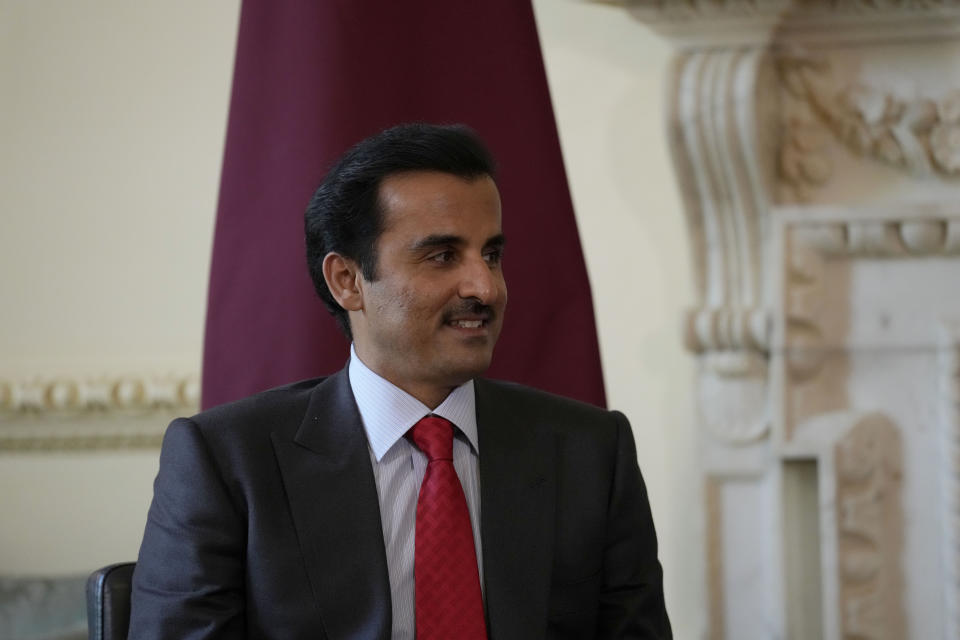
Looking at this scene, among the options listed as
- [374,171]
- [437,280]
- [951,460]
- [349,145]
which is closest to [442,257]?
[437,280]

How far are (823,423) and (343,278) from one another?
4.45 ft

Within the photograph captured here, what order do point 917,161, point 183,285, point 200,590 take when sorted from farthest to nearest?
point 183,285 < point 917,161 < point 200,590

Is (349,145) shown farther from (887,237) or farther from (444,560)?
(887,237)

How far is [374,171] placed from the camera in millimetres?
1461

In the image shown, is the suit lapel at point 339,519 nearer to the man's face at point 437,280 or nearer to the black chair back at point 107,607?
the man's face at point 437,280

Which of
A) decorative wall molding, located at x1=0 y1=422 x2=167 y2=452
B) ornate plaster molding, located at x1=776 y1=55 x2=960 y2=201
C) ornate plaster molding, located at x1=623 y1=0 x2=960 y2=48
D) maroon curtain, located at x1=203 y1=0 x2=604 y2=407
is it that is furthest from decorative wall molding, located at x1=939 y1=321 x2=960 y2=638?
decorative wall molding, located at x1=0 y1=422 x2=167 y2=452

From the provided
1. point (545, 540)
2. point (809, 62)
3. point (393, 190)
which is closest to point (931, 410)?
point (809, 62)

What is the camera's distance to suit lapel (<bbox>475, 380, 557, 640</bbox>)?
4.58ft

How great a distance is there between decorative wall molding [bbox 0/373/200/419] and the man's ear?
141 cm

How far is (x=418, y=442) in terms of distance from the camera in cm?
146

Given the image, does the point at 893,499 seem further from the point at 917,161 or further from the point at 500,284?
the point at 500,284

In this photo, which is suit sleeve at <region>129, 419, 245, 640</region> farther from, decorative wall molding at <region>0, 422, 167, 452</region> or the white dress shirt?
decorative wall molding at <region>0, 422, 167, 452</region>

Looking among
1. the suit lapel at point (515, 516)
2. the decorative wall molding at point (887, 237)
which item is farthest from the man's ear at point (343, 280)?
the decorative wall molding at point (887, 237)

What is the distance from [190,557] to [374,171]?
1.62 ft
